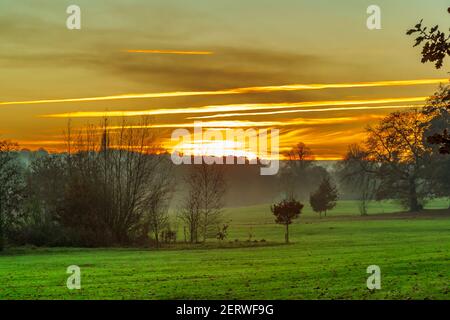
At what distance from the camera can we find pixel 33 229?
53.7m

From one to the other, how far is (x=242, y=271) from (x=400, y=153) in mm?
70747

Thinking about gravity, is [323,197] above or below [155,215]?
above

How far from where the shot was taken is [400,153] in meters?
97.5

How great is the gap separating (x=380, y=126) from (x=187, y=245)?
5101 cm

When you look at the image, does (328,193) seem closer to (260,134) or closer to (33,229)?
(260,134)

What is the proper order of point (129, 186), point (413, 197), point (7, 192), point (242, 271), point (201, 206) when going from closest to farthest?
1. point (242, 271)
2. point (7, 192)
3. point (129, 186)
4. point (201, 206)
5. point (413, 197)

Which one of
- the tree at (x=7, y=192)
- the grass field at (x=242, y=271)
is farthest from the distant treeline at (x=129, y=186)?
the grass field at (x=242, y=271)

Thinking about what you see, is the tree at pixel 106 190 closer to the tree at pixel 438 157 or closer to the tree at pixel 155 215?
the tree at pixel 155 215

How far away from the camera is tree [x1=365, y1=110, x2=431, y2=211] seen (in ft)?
313

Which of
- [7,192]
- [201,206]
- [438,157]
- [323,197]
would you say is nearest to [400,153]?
[438,157]

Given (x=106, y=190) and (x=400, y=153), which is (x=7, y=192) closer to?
(x=106, y=190)

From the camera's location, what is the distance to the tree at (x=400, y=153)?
95.3 meters

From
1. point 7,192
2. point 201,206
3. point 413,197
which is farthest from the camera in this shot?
point 413,197
